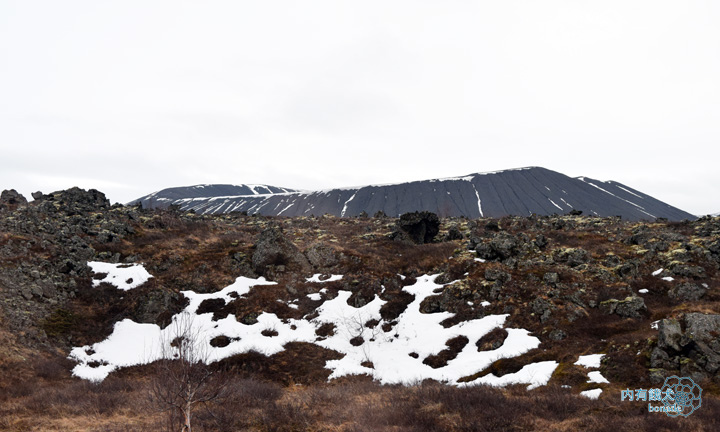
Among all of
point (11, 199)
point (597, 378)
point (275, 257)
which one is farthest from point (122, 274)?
point (597, 378)

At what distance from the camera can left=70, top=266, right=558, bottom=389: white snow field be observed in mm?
21406

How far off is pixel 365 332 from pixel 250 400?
12554 millimetres

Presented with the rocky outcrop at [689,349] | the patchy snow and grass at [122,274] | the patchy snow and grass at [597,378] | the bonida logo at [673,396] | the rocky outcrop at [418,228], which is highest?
the rocky outcrop at [418,228]

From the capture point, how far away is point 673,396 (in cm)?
1327

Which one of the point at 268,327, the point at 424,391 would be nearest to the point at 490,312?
the point at 424,391

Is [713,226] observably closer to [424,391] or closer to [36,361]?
[424,391]

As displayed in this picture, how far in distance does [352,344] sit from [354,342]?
0.22 meters

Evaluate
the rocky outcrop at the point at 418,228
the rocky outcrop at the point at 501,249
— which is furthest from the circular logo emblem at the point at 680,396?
the rocky outcrop at the point at 418,228

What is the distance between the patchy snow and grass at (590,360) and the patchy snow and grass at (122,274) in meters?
A: 33.7

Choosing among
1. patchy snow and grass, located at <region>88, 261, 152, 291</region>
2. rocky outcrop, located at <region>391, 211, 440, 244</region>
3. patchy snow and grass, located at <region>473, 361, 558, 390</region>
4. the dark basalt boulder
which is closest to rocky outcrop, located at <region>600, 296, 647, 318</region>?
patchy snow and grass, located at <region>473, 361, 558, 390</region>

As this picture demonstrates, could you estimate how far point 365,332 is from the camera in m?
27.5

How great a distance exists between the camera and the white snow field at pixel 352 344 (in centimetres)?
2141

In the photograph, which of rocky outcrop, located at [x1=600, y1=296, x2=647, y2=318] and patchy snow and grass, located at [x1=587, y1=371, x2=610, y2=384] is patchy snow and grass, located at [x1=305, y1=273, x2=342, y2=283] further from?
patchy snow and grass, located at [x1=587, y1=371, x2=610, y2=384]

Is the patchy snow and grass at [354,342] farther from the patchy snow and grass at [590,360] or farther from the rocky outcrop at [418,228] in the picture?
the rocky outcrop at [418,228]
